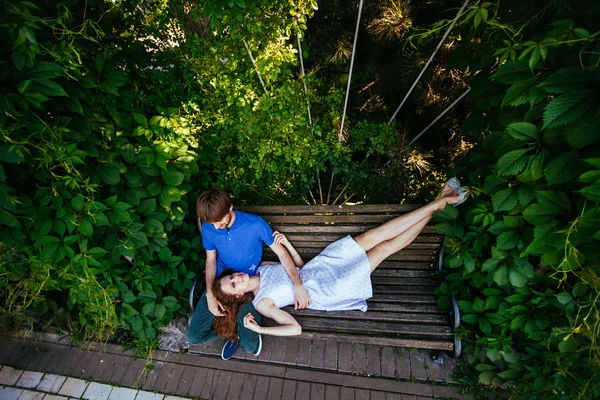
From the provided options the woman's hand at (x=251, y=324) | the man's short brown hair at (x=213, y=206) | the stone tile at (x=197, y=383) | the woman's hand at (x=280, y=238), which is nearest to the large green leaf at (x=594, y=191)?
the woman's hand at (x=280, y=238)

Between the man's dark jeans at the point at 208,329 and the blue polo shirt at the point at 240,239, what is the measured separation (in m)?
0.41

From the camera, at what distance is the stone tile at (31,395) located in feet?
9.96

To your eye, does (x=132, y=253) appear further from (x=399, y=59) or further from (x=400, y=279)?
(x=399, y=59)

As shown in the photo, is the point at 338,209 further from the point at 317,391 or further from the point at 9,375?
the point at 9,375

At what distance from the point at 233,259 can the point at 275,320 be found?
2.14ft

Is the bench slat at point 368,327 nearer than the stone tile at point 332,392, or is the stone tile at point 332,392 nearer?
the bench slat at point 368,327

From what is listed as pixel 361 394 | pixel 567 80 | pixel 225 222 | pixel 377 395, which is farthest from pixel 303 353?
pixel 567 80

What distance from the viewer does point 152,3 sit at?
113 inches

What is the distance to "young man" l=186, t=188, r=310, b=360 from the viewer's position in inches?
106

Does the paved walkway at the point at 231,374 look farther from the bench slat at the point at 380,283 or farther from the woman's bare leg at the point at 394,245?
the woman's bare leg at the point at 394,245

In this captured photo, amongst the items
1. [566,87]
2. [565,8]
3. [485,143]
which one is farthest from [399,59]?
[566,87]

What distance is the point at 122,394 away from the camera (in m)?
2.96

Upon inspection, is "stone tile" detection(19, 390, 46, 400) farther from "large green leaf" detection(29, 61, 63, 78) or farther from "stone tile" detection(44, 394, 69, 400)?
"large green leaf" detection(29, 61, 63, 78)

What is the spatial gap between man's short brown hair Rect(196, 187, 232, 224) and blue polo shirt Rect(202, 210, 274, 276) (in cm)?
24
